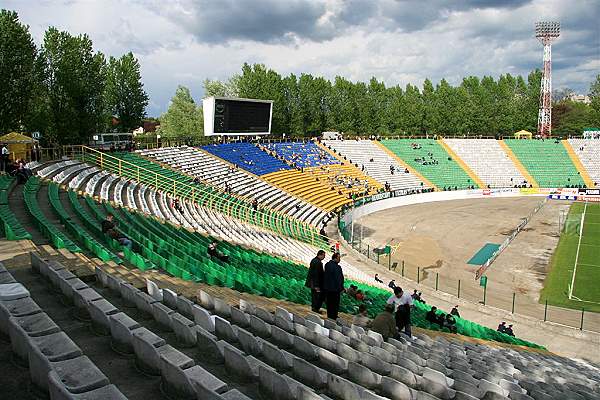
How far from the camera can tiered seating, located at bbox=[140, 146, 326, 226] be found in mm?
39844

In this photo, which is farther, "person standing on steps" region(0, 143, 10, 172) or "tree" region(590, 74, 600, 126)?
"tree" region(590, 74, 600, 126)

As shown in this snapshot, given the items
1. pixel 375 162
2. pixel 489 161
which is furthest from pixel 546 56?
pixel 375 162

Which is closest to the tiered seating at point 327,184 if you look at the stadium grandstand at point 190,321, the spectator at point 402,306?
the stadium grandstand at point 190,321

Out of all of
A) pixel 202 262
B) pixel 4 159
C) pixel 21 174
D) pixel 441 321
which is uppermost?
pixel 4 159

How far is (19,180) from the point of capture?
2100cm

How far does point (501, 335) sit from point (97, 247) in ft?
47.7

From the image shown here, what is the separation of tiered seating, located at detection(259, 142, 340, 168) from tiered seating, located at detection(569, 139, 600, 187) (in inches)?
1542

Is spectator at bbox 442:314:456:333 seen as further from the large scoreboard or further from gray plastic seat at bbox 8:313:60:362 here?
the large scoreboard

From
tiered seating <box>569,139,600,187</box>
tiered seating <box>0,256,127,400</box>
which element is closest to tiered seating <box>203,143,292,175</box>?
tiered seating <box>0,256,127,400</box>

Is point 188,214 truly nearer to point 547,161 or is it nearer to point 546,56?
point 547,161

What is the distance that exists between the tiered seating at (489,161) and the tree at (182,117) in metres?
46.1

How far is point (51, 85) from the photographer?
45.0 m

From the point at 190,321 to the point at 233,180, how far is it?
36.4 metres

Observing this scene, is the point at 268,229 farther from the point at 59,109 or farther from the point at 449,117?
the point at 449,117
